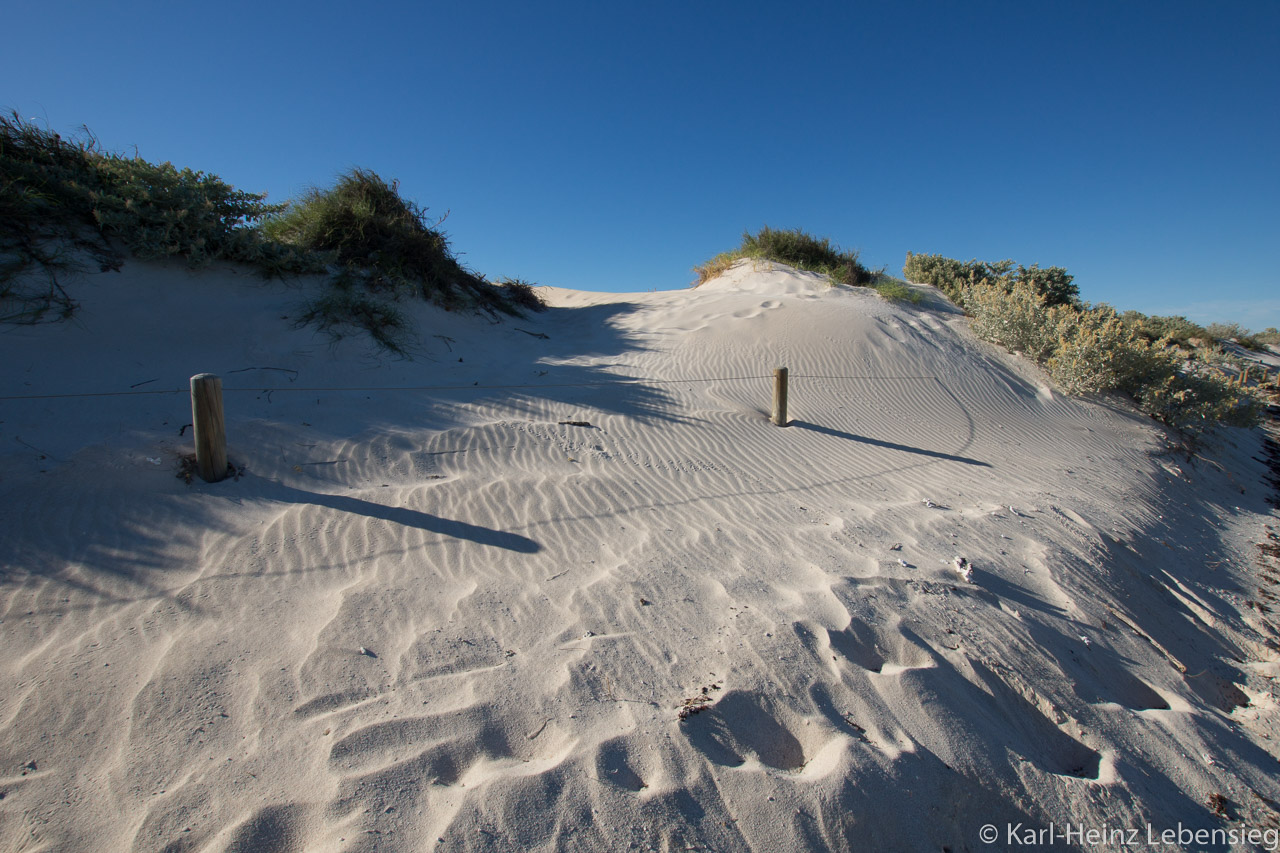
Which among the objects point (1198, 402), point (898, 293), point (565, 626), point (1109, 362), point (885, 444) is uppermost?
point (898, 293)

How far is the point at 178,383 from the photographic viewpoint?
17.9ft

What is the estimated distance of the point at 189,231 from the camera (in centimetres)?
713

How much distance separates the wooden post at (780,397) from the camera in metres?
6.54

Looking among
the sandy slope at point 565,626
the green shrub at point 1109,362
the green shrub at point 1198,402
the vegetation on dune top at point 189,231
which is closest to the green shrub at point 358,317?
the vegetation on dune top at point 189,231

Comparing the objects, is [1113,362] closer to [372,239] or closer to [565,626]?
[565,626]

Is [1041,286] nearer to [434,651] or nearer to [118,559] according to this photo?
[434,651]

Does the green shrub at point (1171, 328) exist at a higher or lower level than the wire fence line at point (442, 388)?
higher

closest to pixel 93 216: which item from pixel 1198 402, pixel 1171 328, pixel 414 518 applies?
pixel 414 518

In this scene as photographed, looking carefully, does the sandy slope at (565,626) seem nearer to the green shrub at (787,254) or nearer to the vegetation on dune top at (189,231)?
the vegetation on dune top at (189,231)

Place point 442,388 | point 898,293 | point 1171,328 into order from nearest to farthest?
point 442,388, point 898,293, point 1171,328

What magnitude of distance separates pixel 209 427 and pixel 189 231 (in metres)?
4.90

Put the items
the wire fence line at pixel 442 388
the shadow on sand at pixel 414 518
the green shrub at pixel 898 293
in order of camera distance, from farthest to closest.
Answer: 1. the green shrub at pixel 898 293
2. the wire fence line at pixel 442 388
3. the shadow on sand at pixel 414 518

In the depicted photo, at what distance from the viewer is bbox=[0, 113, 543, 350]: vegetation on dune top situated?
6.13 metres

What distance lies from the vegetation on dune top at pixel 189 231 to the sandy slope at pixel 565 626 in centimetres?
61
